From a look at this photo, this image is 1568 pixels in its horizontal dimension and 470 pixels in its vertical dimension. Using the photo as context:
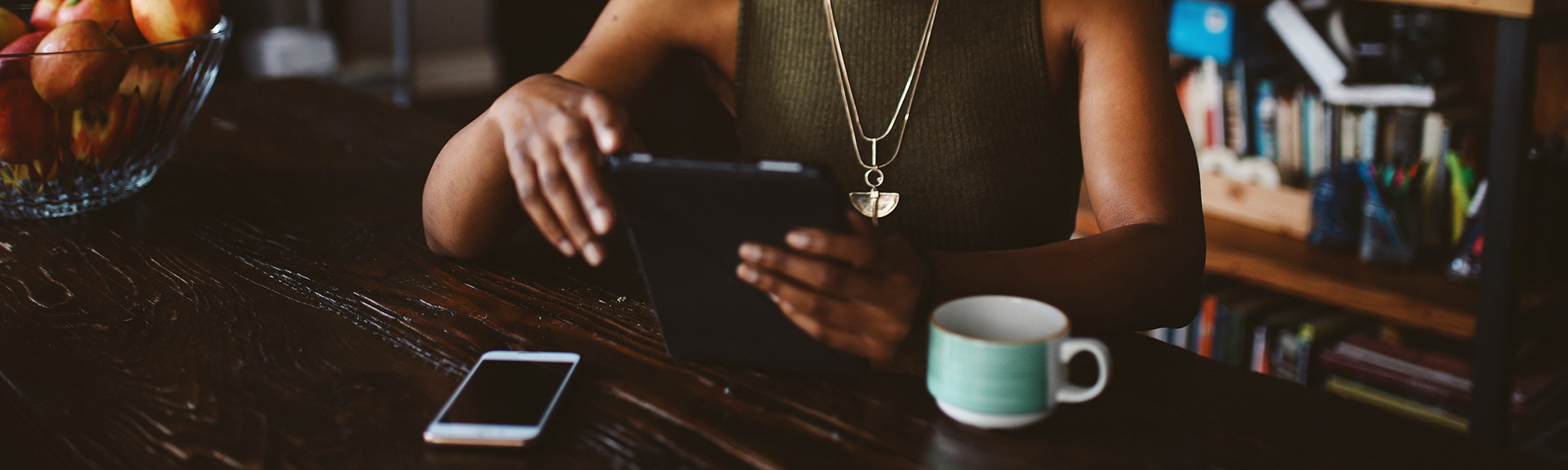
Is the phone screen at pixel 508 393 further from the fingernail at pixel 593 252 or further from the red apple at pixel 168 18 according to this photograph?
the red apple at pixel 168 18

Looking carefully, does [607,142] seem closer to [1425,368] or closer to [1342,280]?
[1342,280]

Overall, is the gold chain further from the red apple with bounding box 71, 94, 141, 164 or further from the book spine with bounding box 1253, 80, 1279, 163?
the book spine with bounding box 1253, 80, 1279, 163

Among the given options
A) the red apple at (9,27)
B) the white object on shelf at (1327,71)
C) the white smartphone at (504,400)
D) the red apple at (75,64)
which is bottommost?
the white object on shelf at (1327,71)

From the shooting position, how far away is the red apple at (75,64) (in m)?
0.87

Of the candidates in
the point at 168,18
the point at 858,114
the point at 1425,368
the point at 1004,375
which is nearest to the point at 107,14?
the point at 168,18

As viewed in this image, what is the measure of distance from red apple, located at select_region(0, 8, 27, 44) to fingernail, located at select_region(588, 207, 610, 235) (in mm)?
736

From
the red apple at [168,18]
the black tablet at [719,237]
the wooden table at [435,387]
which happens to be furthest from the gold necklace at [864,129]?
the red apple at [168,18]

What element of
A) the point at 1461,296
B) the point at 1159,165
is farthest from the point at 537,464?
the point at 1461,296

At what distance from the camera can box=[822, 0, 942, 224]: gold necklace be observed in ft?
3.29

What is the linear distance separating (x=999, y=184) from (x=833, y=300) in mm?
491

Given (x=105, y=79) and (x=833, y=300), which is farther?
(x=105, y=79)

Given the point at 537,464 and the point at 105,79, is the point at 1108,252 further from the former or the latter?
the point at 105,79

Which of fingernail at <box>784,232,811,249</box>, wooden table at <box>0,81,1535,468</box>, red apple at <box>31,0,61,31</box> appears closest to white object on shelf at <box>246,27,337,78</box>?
red apple at <box>31,0,61,31</box>

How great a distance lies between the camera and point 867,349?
59cm
